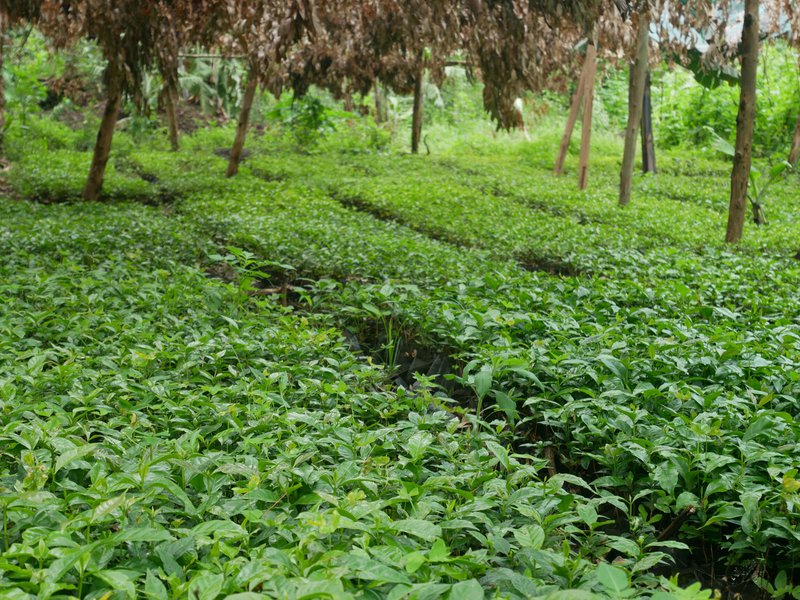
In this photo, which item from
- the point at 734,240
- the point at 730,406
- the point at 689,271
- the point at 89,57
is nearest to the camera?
the point at 730,406

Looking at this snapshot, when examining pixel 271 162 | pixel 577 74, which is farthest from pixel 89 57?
pixel 577 74

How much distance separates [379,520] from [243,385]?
1.36m

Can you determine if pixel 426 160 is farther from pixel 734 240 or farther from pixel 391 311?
pixel 391 311

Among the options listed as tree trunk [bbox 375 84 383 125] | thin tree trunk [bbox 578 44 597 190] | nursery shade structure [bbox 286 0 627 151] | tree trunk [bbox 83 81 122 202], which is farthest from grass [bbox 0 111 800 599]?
tree trunk [bbox 375 84 383 125]

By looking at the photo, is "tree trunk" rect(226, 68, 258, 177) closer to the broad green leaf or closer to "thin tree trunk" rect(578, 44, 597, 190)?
"thin tree trunk" rect(578, 44, 597, 190)

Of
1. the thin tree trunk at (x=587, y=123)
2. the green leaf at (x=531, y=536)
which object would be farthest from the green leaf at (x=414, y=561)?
the thin tree trunk at (x=587, y=123)

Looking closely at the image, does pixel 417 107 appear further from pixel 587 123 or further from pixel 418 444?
pixel 418 444

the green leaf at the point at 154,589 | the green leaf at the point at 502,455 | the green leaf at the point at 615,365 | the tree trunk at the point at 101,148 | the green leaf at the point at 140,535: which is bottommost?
the green leaf at the point at 502,455

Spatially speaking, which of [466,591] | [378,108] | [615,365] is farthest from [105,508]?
[378,108]

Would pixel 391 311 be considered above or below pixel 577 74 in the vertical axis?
below

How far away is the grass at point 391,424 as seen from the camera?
183 centimetres

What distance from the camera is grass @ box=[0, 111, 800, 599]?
5.99ft

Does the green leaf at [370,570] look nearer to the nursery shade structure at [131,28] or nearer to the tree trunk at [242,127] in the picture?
the nursery shade structure at [131,28]

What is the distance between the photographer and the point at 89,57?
2005 centimetres
